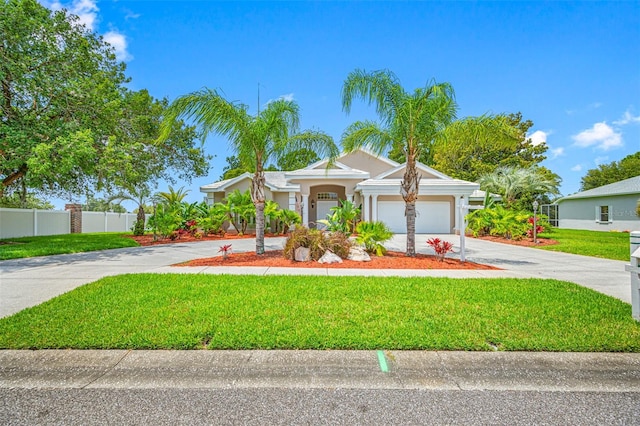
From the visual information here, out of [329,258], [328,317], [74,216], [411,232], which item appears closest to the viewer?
[328,317]

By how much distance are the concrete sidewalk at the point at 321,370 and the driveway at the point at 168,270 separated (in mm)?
2521

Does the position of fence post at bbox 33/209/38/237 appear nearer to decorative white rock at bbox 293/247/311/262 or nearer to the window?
decorative white rock at bbox 293/247/311/262

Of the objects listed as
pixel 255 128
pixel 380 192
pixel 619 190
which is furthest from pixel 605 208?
pixel 255 128

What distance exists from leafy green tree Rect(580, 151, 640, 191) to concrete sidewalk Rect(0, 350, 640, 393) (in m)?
44.5

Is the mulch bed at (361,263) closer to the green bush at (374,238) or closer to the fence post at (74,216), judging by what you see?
the green bush at (374,238)

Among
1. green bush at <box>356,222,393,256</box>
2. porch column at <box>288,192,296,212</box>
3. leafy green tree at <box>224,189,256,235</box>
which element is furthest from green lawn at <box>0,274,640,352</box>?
porch column at <box>288,192,296,212</box>

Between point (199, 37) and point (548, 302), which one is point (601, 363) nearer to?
point (548, 302)

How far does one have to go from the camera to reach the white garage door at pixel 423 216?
750 inches

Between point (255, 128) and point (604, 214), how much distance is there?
1096 inches

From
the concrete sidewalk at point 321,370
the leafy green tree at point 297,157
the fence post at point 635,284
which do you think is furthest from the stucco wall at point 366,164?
the concrete sidewalk at point 321,370

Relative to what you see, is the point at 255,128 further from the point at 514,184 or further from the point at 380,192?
the point at 514,184

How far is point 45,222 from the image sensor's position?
63.2 feet

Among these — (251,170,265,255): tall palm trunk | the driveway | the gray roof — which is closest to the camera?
the driveway

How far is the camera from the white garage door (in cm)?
1906
